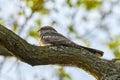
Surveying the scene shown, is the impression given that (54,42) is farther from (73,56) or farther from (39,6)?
(39,6)

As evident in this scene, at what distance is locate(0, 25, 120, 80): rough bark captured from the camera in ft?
20.4

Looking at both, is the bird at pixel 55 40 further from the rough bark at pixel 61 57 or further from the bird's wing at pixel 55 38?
the rough bark at pixel 61 57

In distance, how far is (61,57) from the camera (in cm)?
648

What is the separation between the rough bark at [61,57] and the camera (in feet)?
20.4

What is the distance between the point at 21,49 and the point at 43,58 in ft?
1.12

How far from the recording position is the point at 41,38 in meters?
7.56

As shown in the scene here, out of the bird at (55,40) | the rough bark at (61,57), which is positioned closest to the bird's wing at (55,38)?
the bird at (55,40)

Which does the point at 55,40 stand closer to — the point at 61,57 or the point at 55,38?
the point at 55,38

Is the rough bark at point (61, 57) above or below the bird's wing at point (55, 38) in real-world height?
below

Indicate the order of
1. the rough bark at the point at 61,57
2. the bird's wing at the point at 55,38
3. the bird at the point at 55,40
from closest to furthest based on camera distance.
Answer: the rough bark at the point at 61,57
the bird at the point at 55,40
the bird's wing at the point at 55,38

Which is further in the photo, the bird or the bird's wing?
the bird's wing

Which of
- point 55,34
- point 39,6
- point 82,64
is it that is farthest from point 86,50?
point 39,6

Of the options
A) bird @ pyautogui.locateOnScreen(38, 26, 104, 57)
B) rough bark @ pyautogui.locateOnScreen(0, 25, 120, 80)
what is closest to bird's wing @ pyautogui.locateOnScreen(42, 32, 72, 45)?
bird @ pyautogui.locateOnScreen(38, 26, 104, 57)

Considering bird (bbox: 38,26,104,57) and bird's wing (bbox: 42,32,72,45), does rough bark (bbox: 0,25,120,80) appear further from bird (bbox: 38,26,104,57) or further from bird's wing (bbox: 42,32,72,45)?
bird's wing (bbox: 42,32,72,45)
